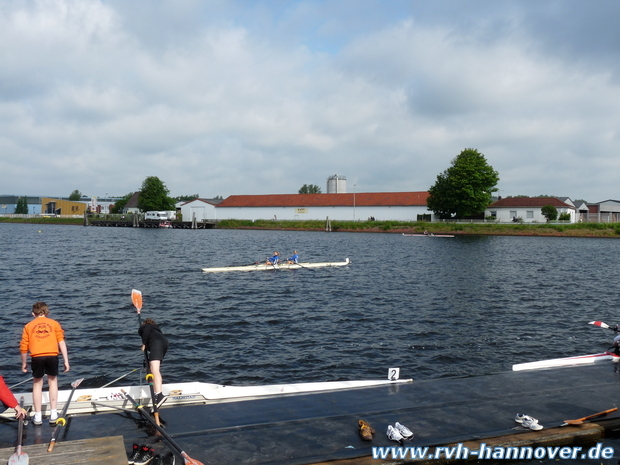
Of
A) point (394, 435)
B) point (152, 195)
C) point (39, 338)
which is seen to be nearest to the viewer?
point (394, 435)

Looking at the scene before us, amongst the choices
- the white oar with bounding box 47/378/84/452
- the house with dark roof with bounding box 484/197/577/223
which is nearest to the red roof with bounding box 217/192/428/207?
the house with dark roof with bounding box 484/197/577/223

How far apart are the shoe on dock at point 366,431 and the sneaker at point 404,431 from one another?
43cm

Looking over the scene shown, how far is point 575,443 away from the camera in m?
8.79

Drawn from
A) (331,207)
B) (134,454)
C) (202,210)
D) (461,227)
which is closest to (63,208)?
(202,210)

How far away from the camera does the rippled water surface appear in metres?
16.1

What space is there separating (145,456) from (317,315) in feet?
52.4

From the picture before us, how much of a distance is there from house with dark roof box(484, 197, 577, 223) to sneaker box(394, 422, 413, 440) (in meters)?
94.0

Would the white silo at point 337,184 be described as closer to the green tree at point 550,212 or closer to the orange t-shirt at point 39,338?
the green tree at point 550,212

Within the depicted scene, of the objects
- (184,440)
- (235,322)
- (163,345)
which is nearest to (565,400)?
(184,440)

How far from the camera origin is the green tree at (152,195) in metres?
139

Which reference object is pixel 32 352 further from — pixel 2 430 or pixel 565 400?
pixel 565 400

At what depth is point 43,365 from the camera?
9.14 meters

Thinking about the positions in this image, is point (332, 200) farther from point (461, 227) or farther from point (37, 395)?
point (37, 395)

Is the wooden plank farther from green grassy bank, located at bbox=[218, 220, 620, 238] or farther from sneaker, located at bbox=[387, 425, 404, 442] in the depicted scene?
green grassy bank, located at bbox=[218, 220, 620, 238]
